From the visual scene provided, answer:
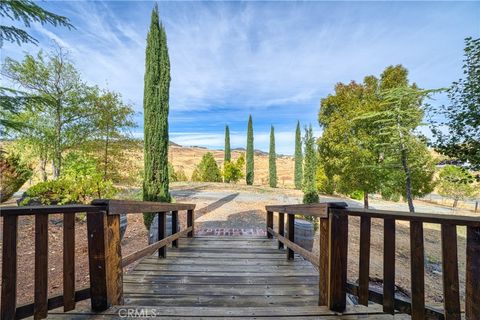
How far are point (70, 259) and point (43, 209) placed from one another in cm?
40

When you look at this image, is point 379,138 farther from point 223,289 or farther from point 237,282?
point 223,289

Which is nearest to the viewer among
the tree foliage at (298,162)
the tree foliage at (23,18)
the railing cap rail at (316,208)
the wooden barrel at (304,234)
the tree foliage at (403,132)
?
the railing cap rail at (316,208)

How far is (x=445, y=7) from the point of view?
4648 millimetres

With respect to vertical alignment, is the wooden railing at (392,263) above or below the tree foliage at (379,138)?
below

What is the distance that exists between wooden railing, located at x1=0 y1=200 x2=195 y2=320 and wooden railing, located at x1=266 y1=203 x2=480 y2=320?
1.68 metres

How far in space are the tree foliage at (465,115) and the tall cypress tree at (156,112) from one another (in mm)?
6863

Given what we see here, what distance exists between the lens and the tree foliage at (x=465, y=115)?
4254 mm

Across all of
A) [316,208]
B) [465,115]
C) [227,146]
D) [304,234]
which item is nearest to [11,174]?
[304,234]

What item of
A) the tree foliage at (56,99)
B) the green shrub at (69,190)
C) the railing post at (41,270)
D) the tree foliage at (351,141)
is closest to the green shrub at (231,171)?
the tree foliage at (351,141)

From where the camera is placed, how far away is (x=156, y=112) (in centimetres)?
612

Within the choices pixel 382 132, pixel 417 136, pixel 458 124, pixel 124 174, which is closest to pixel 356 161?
pixel 382 132

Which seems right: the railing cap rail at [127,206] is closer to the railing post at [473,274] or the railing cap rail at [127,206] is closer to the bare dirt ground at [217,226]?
the bare dirt ground at [217,226]

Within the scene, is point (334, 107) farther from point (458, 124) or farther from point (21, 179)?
point (21, 179)

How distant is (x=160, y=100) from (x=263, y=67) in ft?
17.8
